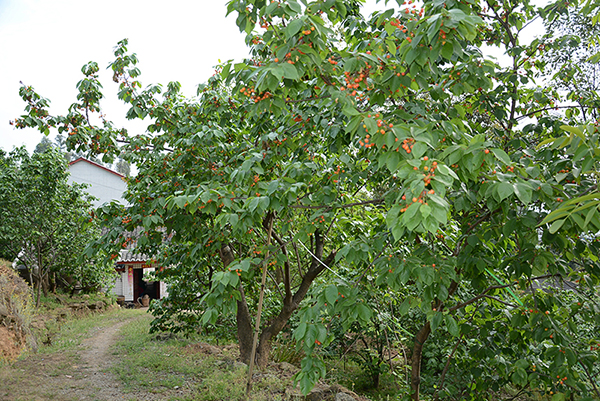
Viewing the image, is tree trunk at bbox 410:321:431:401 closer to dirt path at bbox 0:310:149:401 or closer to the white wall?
dirt path at bbox 0:310:149:401

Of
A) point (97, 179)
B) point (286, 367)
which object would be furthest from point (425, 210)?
point (97, 179)

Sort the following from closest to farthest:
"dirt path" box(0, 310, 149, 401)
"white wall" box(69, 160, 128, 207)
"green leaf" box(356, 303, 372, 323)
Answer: "green leaf" box(356, 303, 372, 323) → "dirt path" box(0, 310, 149, 401) → "white wall" box(69, 160, 128, 207)

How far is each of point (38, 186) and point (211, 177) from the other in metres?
7.63

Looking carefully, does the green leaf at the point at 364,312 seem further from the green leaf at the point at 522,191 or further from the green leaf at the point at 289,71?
the green leaf at the point at 289,71

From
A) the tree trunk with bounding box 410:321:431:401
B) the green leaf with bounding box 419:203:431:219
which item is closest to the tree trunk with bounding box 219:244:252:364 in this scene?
the tree trunk with bounding box 410:321:431:401

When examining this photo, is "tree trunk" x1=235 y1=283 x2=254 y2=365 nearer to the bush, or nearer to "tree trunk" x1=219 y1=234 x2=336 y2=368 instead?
"tree trunk" x1=219 y1=234 x2=336 y2=368

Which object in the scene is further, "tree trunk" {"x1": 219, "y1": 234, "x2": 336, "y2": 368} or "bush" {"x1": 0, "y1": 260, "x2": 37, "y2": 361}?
"bush" {"x1": 0, "y1": 260, "x2": 37, "y2": 361}

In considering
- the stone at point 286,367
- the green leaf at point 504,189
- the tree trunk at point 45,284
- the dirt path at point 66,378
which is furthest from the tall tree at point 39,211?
the green leaf at point 504,189

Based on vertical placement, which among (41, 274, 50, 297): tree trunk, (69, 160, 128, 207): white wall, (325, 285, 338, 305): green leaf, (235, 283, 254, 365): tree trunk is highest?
(69, 160, 128, 207): white wall

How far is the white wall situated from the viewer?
1805 centimetres

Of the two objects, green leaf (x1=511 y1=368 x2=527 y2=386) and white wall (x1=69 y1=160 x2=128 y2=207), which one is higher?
white wall (x1=69 y1=160 x2=128 y2=207)

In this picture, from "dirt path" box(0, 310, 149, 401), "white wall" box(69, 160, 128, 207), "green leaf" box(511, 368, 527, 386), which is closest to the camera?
"green leaf" box(511, 368, 527, 386)

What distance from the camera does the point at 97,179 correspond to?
18.4 metres

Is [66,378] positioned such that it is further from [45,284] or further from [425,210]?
[45,284]
